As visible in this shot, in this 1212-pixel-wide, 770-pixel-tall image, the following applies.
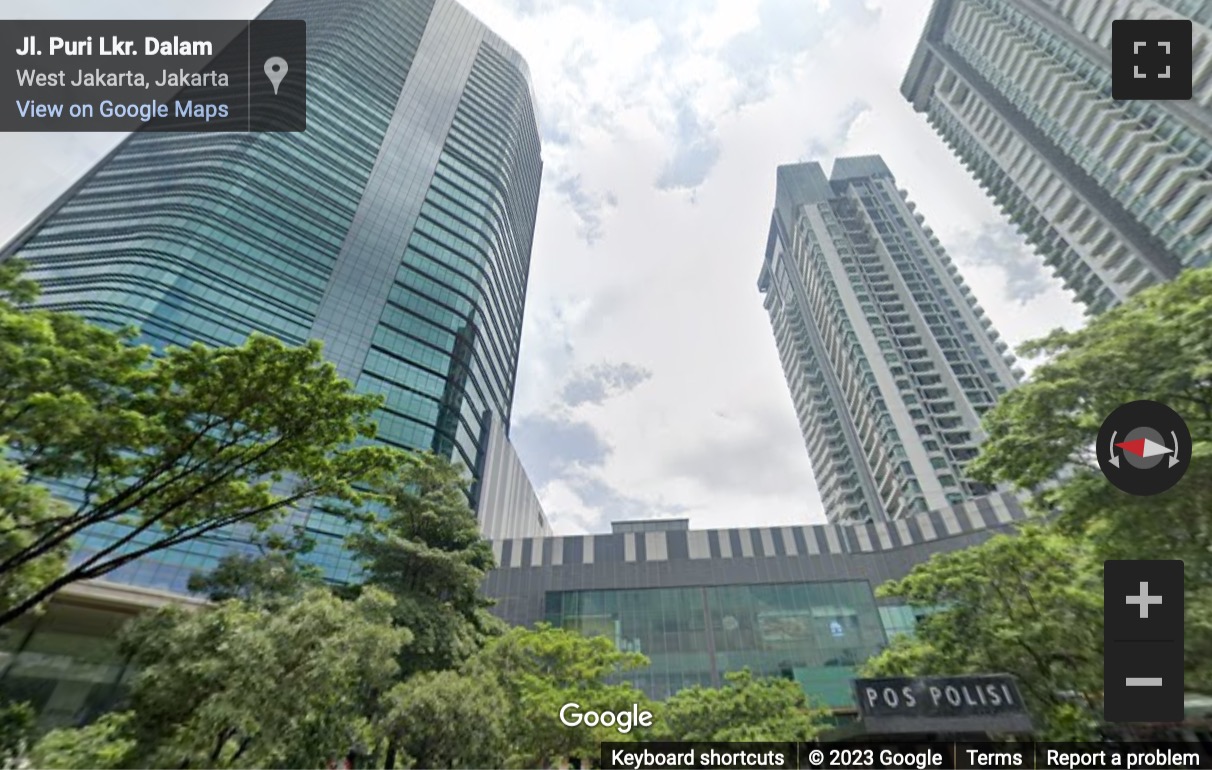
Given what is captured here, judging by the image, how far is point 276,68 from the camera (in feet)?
39.5

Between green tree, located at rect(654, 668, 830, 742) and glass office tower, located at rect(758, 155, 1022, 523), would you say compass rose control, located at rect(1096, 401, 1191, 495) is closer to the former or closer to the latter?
green tree, located at rect(654, 668, 830, 742)

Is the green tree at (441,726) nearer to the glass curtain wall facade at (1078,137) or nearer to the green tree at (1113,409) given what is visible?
the green tree at (1113,409)

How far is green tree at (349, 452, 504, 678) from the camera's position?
13.9 metres

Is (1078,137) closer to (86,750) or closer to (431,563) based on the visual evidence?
(431,563)

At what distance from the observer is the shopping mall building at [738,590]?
35375 millimetres

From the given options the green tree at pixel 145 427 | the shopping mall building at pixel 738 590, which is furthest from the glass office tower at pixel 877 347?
the green tree at pixel 145 427

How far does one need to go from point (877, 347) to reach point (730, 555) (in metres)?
41.1

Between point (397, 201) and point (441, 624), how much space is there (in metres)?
52.5

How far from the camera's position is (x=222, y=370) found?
905 centimetres

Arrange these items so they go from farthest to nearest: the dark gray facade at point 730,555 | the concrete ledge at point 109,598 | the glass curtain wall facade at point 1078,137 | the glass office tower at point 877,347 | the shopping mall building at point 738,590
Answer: the glass office tower at point 877,347 → the dark gray facade at point 730,555 → the glass curtain wall facade at point 1078,137 → the shopping mall building at point 738,590 → the concrete ledge at point 109,598

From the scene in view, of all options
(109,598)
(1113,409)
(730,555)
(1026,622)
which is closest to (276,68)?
(109,598)

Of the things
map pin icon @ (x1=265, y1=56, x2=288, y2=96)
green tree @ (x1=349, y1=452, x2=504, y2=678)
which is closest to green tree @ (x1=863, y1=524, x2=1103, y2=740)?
green tree @ (x1=349, y1=452, x2=504, y2=678)

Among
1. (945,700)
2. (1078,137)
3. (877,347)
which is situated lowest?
(945,700)

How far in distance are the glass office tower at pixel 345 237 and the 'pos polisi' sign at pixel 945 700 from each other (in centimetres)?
3445
